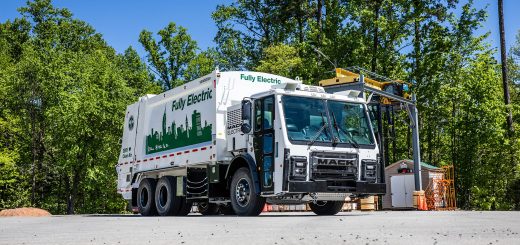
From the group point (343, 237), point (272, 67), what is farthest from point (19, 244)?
point (272, 67)

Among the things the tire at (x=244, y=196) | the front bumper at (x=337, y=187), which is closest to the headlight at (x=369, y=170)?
the front bumper at (x=337, y=187)

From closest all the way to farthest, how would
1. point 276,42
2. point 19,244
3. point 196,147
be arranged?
point 19,244, point 196,147, point 276,42

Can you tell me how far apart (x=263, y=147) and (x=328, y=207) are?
3648 millimetres

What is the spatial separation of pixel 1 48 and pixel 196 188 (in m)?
41.7

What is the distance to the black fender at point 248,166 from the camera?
51.1ft

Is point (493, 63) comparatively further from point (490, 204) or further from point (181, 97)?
point (181, 97)

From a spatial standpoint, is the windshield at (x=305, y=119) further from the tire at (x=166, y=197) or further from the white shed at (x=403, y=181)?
the white shed at (x=403, y=181)

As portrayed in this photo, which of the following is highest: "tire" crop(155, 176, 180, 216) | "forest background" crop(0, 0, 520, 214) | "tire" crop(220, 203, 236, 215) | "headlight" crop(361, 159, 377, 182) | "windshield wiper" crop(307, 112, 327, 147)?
"forest background" crop(0, 0, 520, 214)

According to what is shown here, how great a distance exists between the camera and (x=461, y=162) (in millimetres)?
44406

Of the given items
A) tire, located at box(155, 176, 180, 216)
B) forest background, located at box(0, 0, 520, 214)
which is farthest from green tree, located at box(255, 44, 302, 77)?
A: tire, located at box(155, 176, 180, 216)

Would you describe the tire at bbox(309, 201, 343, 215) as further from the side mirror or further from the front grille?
the side mirror

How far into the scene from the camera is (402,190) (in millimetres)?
34281

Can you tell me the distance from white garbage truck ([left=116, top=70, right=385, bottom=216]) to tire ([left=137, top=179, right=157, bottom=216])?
1.04 ft

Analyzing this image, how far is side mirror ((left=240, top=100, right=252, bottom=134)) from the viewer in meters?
15.4
